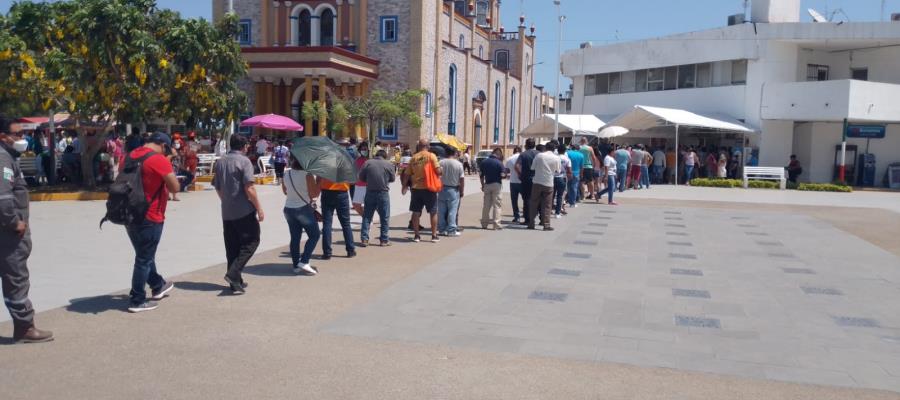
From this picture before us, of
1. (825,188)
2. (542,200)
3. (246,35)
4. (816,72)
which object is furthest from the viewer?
(246,35)

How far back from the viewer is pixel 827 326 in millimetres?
6910

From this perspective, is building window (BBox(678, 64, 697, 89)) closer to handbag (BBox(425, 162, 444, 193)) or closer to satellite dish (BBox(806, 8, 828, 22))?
satellite dish (BBox(806, 8, 828, 22))

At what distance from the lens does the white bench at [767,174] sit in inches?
1083

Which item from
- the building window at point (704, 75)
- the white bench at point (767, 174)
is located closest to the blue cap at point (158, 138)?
the white bench at point (767, 174)

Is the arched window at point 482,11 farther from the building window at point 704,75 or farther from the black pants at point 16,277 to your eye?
the black pants at point 16,277

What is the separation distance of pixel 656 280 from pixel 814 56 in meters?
27.5

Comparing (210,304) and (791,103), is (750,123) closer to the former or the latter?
(791,103)

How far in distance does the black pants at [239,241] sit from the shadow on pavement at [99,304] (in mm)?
1019

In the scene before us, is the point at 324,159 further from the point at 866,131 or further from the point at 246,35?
the point at 246,35

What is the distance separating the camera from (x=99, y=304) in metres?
6.96

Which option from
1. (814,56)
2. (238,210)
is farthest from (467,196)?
(814,56)

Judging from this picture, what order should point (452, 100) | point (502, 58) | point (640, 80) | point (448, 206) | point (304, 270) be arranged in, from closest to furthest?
point (304, 270) → point (448, 206) → point (640, 80) → point (452, 100) → point (502, 58)

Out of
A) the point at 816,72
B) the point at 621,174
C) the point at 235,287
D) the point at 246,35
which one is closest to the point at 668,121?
the point at 621,174

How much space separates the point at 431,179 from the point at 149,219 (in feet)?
17.5
